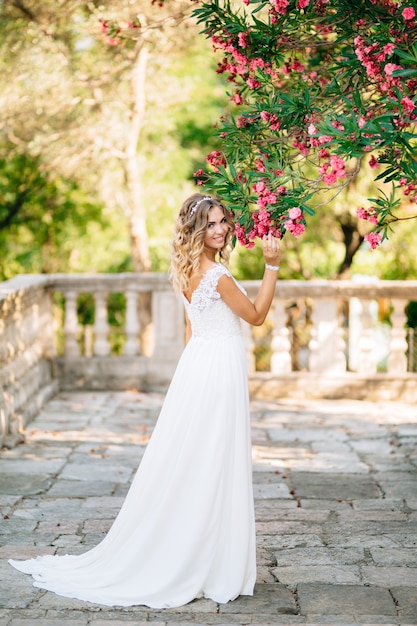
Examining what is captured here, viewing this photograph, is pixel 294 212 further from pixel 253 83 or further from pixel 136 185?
pixel 136 185

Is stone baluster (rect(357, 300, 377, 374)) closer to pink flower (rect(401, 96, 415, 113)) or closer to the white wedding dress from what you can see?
the white wedding dress

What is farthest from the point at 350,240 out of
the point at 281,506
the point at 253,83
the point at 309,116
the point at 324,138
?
the point at 324,138

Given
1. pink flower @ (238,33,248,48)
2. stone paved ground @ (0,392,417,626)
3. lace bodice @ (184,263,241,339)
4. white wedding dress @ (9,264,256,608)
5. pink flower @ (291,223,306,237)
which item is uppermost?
pink flower @ (238,33,248,48)

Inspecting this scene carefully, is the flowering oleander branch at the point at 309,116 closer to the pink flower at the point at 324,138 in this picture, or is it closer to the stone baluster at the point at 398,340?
the pink flower at the point at 324,138

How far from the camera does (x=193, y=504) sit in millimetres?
4531

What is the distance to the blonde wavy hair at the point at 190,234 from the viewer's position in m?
4.64

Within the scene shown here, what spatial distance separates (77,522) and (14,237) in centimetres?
1418

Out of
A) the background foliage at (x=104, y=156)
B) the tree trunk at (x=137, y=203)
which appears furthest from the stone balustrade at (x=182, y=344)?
the tree trunk at (x=137, y=203)

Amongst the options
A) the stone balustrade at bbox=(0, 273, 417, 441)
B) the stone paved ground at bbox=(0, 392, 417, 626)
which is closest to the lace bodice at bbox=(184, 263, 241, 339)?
the stone paved ground at bbox=(0, 392, 417, 626)

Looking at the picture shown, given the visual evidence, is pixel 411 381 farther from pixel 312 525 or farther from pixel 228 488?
pixel 228 488

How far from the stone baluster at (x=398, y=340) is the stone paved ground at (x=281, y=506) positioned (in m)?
0.47

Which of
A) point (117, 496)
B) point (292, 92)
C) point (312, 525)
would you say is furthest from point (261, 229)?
point (117, 496)

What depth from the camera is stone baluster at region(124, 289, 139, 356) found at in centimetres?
1059

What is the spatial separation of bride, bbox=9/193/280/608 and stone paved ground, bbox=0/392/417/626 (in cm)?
14
